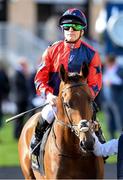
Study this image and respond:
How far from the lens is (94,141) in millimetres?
7539

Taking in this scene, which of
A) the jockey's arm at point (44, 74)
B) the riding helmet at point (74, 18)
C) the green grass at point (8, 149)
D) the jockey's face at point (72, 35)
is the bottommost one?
the green grass at point (8, 149)

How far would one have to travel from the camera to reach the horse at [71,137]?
7645mm

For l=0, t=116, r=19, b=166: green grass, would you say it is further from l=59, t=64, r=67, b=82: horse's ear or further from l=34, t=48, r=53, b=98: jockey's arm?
l=59, t=64, r=67, b=82: horse's ear

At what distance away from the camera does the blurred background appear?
59.0 feet

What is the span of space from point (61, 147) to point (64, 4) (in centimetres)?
2923

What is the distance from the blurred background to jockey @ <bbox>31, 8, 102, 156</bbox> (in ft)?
9.55

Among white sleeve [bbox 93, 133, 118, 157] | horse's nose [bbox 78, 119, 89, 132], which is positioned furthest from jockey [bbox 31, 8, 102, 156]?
horse's nose [bbox 78, 119, 89, 132]

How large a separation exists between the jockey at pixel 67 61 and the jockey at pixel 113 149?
54cm

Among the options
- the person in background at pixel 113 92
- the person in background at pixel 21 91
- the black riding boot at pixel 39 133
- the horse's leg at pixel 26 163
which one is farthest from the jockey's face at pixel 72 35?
the person in background at pixel 21 91

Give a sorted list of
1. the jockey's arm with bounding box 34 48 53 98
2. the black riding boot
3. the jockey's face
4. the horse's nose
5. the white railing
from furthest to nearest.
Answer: the white railing → the black riding boot → the jockey's arm with bounding box 34 48 53 98 → the jockey's face → the horse's nose

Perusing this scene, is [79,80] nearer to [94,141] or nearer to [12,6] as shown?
[94,141]

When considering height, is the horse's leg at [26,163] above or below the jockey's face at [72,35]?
below

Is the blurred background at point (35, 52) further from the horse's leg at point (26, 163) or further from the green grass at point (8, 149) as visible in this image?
the horse's leg at point (26, 163)

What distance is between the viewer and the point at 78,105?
7.63 metres
